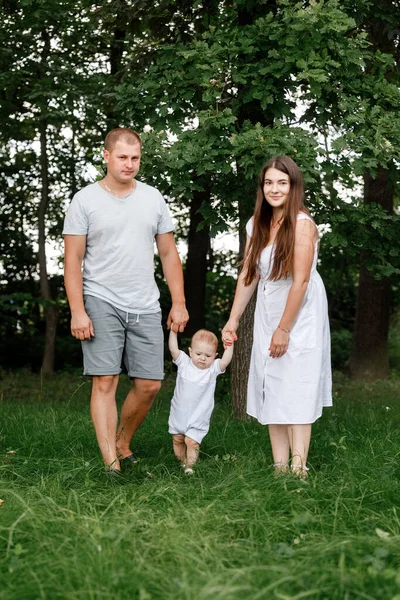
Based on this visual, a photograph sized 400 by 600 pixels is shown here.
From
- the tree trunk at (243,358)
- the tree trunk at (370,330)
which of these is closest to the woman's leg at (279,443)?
the tree trunk at (243,358)

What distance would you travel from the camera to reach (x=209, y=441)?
6.19m

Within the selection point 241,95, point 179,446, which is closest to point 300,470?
point 179,446

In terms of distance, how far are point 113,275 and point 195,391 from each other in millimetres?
923

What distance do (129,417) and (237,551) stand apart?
216 cm

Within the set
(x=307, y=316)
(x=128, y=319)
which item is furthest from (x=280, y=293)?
(x=128, y=319)

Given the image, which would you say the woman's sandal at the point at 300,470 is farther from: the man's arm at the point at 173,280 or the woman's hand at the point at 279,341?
the man's arm at the point at 173,280

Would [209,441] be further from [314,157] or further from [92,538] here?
[92,538]

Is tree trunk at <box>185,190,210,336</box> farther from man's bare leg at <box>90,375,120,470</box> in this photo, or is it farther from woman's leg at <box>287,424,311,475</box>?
woman's leg at <box>287,424,311,475</box>

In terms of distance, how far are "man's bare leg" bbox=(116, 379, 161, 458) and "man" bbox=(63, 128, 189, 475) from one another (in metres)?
0.11

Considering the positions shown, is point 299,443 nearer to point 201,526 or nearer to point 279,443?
point 279,443

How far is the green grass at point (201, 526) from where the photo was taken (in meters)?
3.21

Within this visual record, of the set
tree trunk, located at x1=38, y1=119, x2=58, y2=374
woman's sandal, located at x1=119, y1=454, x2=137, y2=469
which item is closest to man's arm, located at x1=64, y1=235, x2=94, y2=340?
woman's sandal, located at x1=119, y1=454, x2=137, y2=469

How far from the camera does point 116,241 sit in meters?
5.22

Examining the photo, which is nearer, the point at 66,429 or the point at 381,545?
the point at 381,545
